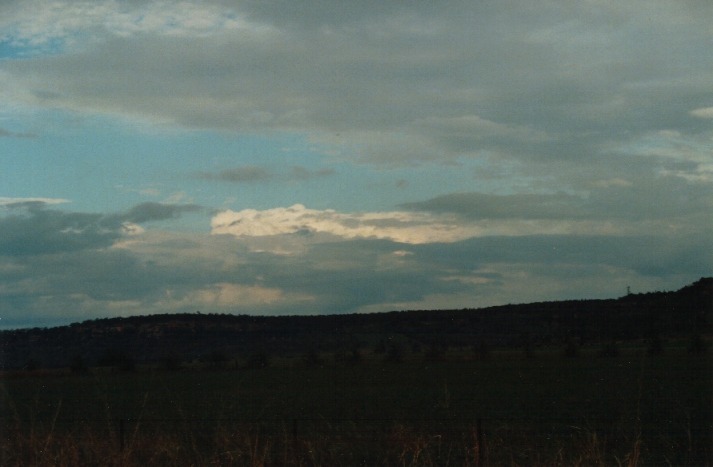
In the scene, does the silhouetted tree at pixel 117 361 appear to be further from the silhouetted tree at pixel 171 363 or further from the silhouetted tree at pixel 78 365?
the silhouetted tree at pixel 171 363

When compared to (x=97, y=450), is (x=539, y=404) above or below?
below

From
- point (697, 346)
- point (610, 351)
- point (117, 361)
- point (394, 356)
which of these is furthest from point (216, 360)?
point (697, 346)

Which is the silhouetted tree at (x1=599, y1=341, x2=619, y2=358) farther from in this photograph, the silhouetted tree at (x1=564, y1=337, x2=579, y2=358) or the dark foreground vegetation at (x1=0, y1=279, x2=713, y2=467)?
the silhouetted tree at (x1=564, y1=337, x2=579, y2=358)

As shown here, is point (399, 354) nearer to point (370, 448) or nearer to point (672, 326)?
point (672, 326)

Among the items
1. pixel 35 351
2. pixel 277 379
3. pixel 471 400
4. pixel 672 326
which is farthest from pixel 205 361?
pixel 471 400

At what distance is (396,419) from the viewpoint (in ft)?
87.9

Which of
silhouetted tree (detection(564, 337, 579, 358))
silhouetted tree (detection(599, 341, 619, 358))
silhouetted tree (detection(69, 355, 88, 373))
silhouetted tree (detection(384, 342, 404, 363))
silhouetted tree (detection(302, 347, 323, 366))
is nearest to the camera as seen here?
silhouetted tree (detection(599, 341, 619, 358))

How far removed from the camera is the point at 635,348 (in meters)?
115

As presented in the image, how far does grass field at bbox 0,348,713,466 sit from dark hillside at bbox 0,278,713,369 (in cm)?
2039

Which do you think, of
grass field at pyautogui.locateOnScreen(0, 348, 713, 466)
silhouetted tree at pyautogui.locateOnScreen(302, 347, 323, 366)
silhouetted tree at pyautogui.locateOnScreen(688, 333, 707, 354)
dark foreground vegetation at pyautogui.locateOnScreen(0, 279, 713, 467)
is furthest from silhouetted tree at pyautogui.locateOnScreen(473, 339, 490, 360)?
silhouetted tree at pyautogui.locateOnScreen(688, 333, 707, 354)

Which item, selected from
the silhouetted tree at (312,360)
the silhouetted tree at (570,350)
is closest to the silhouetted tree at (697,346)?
the silhouetted tree at (570,350)

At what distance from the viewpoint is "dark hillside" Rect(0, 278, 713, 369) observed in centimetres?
12475

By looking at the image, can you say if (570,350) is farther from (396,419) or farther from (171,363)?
(396,419)

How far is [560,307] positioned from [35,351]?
283ft
